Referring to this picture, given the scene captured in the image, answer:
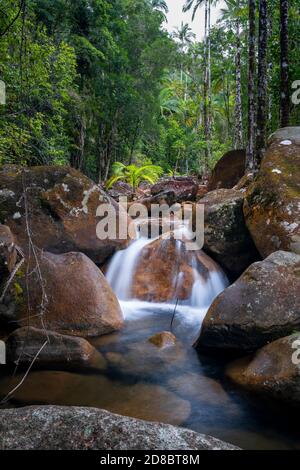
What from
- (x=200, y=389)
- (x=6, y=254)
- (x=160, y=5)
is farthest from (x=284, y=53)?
(x=160, y=5)

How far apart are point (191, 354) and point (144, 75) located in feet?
59.5

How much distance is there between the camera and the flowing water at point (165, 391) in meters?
3.99

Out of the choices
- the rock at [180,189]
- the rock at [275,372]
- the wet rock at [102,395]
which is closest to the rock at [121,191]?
the rock at [180,189]

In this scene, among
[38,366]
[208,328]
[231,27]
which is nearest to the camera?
[38,366]

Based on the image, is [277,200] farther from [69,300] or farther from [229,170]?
[229,170]

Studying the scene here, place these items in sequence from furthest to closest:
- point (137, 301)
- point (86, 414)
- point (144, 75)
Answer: point (144, 75), point (137, 301), point (86, 414)

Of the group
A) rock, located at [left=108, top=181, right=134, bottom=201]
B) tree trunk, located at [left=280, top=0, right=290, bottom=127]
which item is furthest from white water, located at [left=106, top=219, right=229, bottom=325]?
rock, located at [left=108, top=181, right=134, bottom=201]

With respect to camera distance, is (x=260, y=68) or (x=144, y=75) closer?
(x=260, y=68)

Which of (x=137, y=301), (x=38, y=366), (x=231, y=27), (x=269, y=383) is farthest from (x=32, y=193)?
(x=231, y=27)

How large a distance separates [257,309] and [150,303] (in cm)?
304

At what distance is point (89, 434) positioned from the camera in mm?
2041

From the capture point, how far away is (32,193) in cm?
811

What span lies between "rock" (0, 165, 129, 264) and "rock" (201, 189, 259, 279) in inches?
90.6
